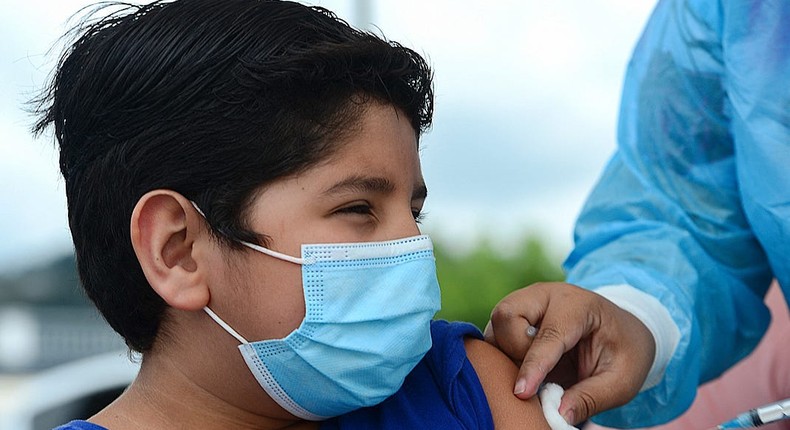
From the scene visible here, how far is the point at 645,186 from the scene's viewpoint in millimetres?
2172

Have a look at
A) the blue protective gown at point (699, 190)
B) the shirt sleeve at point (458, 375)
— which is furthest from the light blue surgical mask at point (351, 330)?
the blue protective gown at point (699, 190)

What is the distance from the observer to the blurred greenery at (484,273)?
7789 millimetres

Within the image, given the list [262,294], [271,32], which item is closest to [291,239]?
[262,294]

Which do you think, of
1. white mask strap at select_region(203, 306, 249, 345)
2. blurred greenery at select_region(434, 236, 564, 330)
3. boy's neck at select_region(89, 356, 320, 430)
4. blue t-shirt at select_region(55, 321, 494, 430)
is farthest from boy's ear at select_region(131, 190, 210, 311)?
blurred greenery at select_region(434, 236, 564, 330)

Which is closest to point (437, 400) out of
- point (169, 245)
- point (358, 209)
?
point (358, 209)

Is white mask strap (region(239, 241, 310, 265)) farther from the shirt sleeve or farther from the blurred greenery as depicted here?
the blurred greenery

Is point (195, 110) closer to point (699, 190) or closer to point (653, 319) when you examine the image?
point (653, 319)

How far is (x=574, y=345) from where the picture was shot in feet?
5.43

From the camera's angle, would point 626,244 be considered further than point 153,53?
Yes

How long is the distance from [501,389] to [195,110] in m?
0.64

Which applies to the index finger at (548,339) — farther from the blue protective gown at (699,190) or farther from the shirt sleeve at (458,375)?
the blue protective gown at (699,190)

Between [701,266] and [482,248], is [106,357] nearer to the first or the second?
[701,266]

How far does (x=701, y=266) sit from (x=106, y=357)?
315 cm

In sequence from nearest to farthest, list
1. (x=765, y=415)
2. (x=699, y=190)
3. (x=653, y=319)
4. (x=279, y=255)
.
→ (x=279, y=255), (x=765, y=415), (x=653, y=319), (x=699, y=190)
